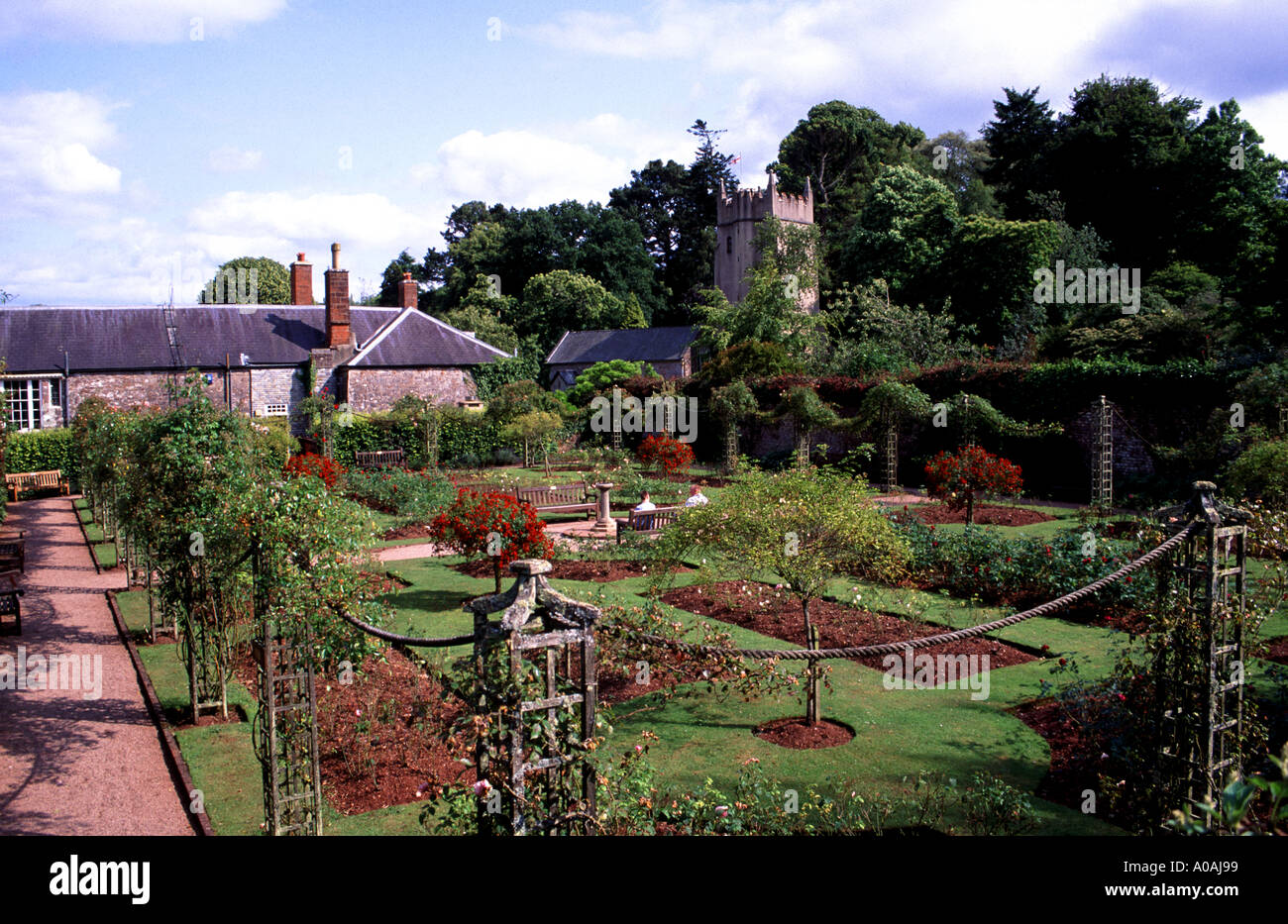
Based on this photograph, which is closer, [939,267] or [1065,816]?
[1065,816]

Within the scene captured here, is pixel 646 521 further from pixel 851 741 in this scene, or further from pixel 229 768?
pixel 229 768

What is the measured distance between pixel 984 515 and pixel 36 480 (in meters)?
27.0

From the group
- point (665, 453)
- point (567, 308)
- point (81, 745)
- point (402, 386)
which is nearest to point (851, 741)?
point (81, 745)

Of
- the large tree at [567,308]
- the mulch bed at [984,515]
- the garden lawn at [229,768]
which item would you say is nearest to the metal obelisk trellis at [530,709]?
the garden lawn at [229,768]

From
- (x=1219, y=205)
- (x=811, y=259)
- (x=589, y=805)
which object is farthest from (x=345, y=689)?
(x=1219, y=205)

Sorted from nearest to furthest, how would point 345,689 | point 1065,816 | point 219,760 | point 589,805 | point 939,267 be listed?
1. point 589,805
2. point 1065,816
3. point 219,760
4. point 345,689
5. point 939,267

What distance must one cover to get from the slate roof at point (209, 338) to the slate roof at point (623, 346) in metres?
11.5

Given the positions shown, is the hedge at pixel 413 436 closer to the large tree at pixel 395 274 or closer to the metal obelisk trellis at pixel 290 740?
the metal obelisk trellis at pixel 290 740

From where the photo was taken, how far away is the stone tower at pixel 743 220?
50.8 m

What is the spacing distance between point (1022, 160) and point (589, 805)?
45747 mm
